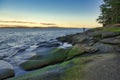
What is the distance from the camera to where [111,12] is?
5503cm

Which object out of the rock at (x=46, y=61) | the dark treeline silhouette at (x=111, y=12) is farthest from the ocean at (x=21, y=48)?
the dark treeline silhouette at (x=111, y=12)

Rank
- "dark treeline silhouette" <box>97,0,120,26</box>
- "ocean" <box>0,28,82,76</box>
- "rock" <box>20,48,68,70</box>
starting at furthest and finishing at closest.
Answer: "dark treeline silhouette" <box>97,0,120,26</box> < "ocean" <box>0,28,82,76</box> < "rock" <box>20,48,68,70</box>

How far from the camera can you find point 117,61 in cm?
995

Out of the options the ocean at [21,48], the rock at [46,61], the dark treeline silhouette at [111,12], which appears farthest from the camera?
the dark treeline silhouette at [111,12]

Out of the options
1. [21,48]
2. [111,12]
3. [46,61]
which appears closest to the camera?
[46,61]

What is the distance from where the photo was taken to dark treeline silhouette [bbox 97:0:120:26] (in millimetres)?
48631

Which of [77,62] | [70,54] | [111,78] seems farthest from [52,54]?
[111,78]

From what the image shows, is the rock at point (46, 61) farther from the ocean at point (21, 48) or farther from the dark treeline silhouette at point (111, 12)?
the dark treeline silhouette at point (111, 12)

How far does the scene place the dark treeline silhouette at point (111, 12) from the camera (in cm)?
4863

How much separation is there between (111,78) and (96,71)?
80 centimetres

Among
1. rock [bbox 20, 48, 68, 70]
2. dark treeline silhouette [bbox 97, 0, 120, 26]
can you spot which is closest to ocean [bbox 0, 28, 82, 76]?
rock [bbox 20, 48, 68, 70]

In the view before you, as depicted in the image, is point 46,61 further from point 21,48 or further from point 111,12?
point 111,12

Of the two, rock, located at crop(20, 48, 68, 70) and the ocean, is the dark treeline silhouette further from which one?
rock, located at crop(20, 48, 68, 70)

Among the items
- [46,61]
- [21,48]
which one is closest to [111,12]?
[21,48]
